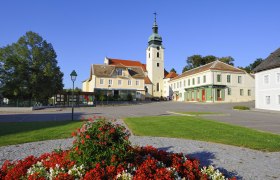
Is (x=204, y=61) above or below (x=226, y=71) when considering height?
above

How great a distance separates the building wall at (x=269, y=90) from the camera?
30734 millimetres

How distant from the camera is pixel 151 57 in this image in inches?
3039

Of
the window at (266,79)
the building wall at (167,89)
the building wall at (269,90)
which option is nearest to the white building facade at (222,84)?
the building wall at (269,90)

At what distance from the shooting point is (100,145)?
13.3 ft

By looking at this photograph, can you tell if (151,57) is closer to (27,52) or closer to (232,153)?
(27,52)

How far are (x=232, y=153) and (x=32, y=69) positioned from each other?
115 ft

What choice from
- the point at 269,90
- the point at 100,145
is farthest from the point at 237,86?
the point at 100,145

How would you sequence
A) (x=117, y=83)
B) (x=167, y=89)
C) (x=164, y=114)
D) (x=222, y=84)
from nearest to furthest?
(x=164, y=114)
(x=222, y=84)
(x=117, y=83)
(x=167, y=89)

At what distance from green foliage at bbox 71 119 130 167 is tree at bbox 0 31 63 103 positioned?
33.6m

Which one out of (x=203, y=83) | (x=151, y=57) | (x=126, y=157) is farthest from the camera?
(x=151, y=57)

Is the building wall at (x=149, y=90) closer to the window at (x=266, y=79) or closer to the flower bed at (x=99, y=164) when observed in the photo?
the window at (x=266, y=79)

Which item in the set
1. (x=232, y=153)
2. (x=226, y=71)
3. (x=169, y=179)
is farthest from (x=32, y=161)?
(x=226, y=71)

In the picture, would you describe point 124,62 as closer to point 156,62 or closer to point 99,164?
point 156,62

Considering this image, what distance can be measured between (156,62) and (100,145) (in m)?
75.0
